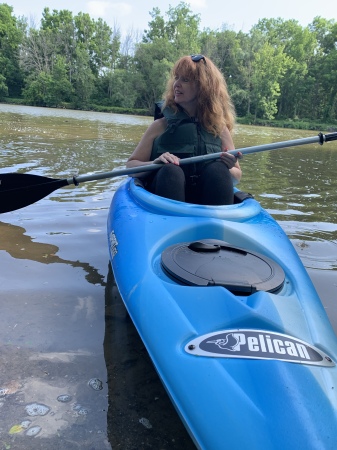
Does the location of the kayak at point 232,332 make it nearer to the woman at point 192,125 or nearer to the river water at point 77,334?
the river water at point 77,334

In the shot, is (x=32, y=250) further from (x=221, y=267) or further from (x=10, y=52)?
(x=10, y=52)

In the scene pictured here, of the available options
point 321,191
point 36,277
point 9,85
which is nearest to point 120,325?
point 36,277

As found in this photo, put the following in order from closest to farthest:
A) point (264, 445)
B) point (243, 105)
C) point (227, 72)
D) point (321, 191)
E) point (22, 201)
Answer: point (264, 445) → point (22, 201) → point (321, 191) → point (243, 105) → point (227, 72)

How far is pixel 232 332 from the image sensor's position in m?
1.09

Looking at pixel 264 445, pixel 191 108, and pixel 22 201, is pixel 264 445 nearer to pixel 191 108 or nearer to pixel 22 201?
pixel 191 108

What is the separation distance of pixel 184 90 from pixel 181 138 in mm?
287

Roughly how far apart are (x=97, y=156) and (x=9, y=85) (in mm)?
44493

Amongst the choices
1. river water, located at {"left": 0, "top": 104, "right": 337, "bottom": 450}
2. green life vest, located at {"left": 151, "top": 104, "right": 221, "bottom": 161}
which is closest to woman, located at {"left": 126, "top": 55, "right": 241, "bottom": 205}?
green life vest, located at {"left": 151, "top": 104, "right": 221, "bottom": 161}

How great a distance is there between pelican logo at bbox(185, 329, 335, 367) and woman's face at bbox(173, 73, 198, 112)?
5.64 ft

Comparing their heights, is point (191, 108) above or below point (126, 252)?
above

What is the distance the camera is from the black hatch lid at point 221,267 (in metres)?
1.29

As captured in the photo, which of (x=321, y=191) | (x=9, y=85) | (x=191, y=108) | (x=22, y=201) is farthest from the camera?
(x=9, y=85)

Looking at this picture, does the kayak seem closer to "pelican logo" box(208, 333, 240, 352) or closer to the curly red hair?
"pelican logo" box(208, 333, 240, 352)

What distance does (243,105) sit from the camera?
38.2 meters
